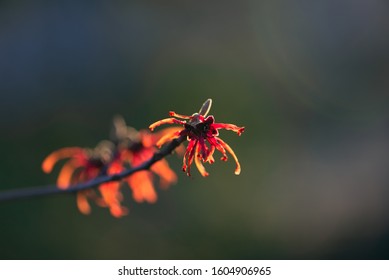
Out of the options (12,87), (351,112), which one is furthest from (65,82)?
(351,112)

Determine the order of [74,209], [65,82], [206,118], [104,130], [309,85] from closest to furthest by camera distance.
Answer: [206,118] < [74,209] < [104,130] < [65,82] < [309,85]

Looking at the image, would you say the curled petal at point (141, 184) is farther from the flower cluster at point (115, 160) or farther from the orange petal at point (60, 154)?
the orange petal at point (60, 154)

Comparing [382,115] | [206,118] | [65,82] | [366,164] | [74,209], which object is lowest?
[206,118]

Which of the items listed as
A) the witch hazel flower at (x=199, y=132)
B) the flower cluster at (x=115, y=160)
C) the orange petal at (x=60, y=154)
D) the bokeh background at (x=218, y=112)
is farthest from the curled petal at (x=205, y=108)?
the bokeh background at (x=218, y=112)

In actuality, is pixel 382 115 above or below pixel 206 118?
above

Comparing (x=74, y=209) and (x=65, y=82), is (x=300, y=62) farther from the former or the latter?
(x=74, y=209)

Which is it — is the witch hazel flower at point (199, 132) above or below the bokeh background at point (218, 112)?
below

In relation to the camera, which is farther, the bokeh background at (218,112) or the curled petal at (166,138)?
the bokeh background at (218,112)

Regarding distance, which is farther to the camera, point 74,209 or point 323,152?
point 323,152

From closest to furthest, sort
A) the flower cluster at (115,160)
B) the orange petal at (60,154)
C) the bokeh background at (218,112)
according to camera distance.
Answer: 1. the flower cluster at (115,160)
2. the orange petal at (60,154)
3. the bokeh background at (218,112)
